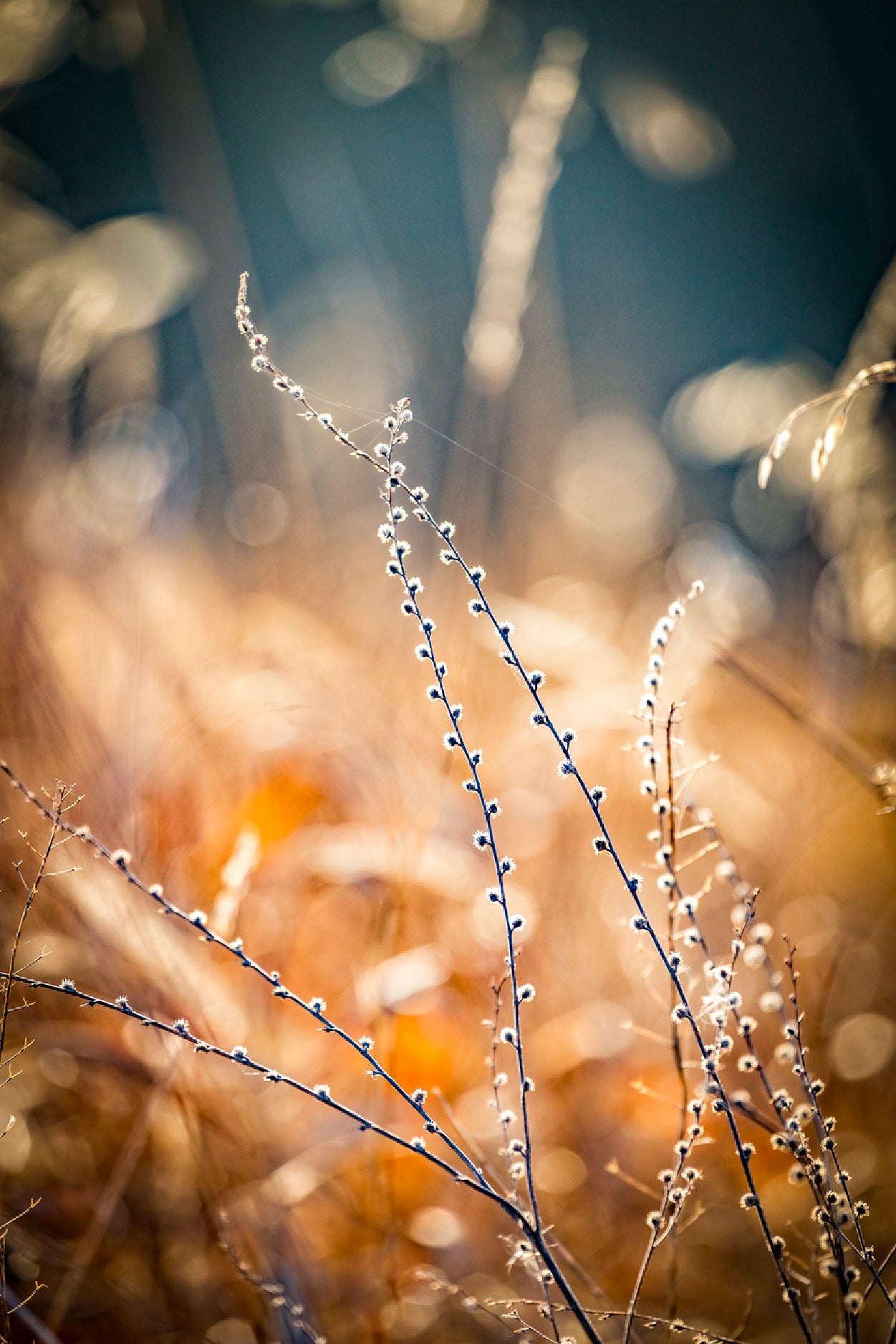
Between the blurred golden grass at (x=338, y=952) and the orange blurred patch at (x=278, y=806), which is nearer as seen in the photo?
the blurred golden grass at (x=338, y=952)

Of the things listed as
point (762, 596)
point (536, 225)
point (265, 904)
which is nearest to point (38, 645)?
point (265, 904)

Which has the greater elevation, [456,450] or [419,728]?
[456,450]

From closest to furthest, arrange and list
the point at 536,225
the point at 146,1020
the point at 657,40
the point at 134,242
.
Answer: the point at 146,1020 < the point at 536,225 < the point at 134,242 < the point at 657,40

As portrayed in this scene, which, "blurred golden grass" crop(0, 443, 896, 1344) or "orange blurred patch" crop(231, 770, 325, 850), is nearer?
"blurred golden grass" crop(0, 443, 896, 1344)

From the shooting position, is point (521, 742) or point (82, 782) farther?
point (521, 742)

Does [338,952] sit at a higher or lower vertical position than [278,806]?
lower

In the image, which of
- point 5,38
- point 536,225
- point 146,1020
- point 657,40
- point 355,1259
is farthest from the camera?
point 657,40

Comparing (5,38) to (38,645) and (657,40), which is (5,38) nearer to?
(38,645)

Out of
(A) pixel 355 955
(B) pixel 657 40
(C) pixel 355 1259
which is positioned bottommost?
(C) pixel 355 1259
